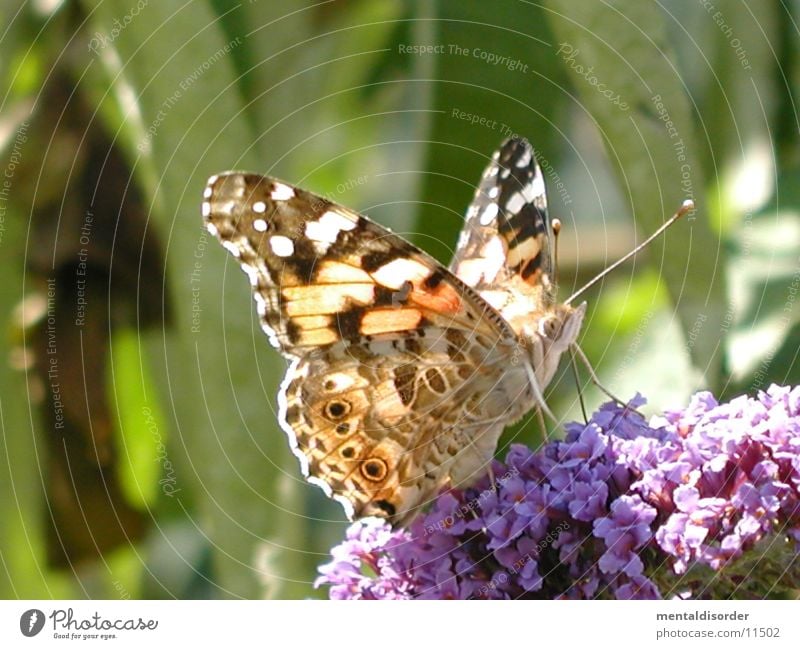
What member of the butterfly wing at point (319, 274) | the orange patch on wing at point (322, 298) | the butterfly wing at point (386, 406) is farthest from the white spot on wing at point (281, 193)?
the butterfly wing at point (386, 406)

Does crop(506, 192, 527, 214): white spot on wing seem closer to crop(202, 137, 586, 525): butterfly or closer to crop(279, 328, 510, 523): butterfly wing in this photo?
crop(202, 137, 586, 525): butterfly

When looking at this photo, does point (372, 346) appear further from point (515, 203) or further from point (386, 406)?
point (515, 203)

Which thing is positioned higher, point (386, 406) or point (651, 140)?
point (651, 140)

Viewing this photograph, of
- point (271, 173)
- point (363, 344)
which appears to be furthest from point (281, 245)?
point (271, 173)

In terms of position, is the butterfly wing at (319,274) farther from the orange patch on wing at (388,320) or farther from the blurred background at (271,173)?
the blurred background at (271,173)

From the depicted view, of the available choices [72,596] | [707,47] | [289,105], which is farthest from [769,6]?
[72,596]

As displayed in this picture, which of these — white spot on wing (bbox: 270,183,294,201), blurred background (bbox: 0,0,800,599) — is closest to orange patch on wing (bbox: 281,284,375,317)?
white spot on wing (bbox: 270,183,294,201)

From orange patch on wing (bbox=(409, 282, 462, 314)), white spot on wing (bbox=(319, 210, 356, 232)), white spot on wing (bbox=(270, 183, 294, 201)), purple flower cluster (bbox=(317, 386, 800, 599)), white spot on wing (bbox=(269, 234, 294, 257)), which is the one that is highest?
white spot on wing (bbox=(270, 183, 294, 201))
